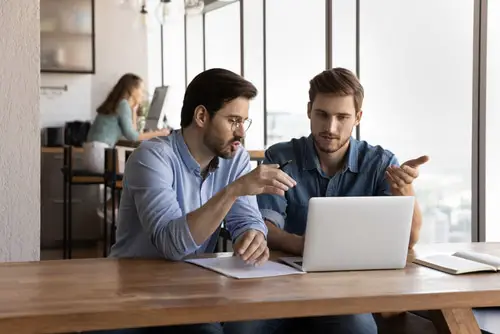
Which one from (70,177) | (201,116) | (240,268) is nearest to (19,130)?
(201,116)

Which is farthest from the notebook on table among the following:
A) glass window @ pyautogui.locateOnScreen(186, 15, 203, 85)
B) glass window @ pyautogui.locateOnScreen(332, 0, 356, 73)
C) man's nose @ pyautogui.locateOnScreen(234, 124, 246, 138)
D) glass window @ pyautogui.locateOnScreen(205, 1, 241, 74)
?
glass window @ pyautogui.locateOnScreen(186, 15, 203, 85)

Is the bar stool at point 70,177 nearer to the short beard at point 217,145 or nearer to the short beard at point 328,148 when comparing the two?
the short beard at point 328,148

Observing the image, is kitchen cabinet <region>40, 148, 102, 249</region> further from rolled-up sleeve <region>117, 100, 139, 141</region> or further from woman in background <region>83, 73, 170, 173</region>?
rolled-up sleeve <region>117, 100, 139, 141</region>

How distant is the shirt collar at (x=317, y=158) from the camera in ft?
8.68

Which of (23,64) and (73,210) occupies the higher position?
(23,64)

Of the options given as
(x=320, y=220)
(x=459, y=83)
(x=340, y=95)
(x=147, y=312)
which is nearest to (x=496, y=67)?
(x=459, y=83)

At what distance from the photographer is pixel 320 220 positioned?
1.90m

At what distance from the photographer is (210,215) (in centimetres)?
209

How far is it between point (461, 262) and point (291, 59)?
4.18 m

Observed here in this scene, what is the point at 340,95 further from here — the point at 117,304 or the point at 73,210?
the point at 73,210

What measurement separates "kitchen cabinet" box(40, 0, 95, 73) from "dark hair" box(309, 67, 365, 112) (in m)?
5.79

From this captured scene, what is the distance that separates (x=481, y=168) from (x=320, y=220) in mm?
1903

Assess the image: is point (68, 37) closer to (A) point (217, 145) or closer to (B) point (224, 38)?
(B) point (224, 38)

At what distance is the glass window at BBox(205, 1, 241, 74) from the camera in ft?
24.0
